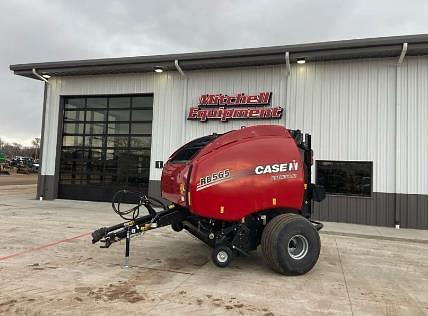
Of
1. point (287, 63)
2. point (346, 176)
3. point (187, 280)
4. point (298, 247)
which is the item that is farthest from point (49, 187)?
point (298, 247)

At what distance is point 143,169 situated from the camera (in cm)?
1502

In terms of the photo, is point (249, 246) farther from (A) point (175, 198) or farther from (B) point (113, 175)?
(B) point (113, 175)

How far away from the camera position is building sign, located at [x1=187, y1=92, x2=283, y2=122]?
513 inches

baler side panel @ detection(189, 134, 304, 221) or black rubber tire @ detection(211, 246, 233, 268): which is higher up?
baler side panel @ detection(189, 134, 304, 221)

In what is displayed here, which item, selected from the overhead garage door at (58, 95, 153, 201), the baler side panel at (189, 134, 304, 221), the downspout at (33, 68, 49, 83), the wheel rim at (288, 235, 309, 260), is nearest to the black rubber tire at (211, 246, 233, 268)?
the baler side panel at (189, 134, 304, 221)

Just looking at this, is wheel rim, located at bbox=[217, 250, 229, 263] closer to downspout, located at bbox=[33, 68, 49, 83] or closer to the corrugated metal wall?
the corrugated metal wall

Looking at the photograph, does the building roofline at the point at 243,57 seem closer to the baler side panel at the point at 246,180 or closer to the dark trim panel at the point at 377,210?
the dark trim panel at the point at 377,210

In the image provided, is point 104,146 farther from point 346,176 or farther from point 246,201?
point 246,201

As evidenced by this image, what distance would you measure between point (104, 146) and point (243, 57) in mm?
7164

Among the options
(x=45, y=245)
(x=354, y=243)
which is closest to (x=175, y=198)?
(x=45, y=245)

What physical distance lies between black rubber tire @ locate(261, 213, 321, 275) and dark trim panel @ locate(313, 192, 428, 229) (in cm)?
669

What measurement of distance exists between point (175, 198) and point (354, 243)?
486cm

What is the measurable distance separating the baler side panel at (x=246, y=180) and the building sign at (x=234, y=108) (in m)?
7.19

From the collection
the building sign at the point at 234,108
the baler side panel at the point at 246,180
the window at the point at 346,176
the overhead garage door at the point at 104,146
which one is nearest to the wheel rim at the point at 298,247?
the baler side panel at the point at 246,180
